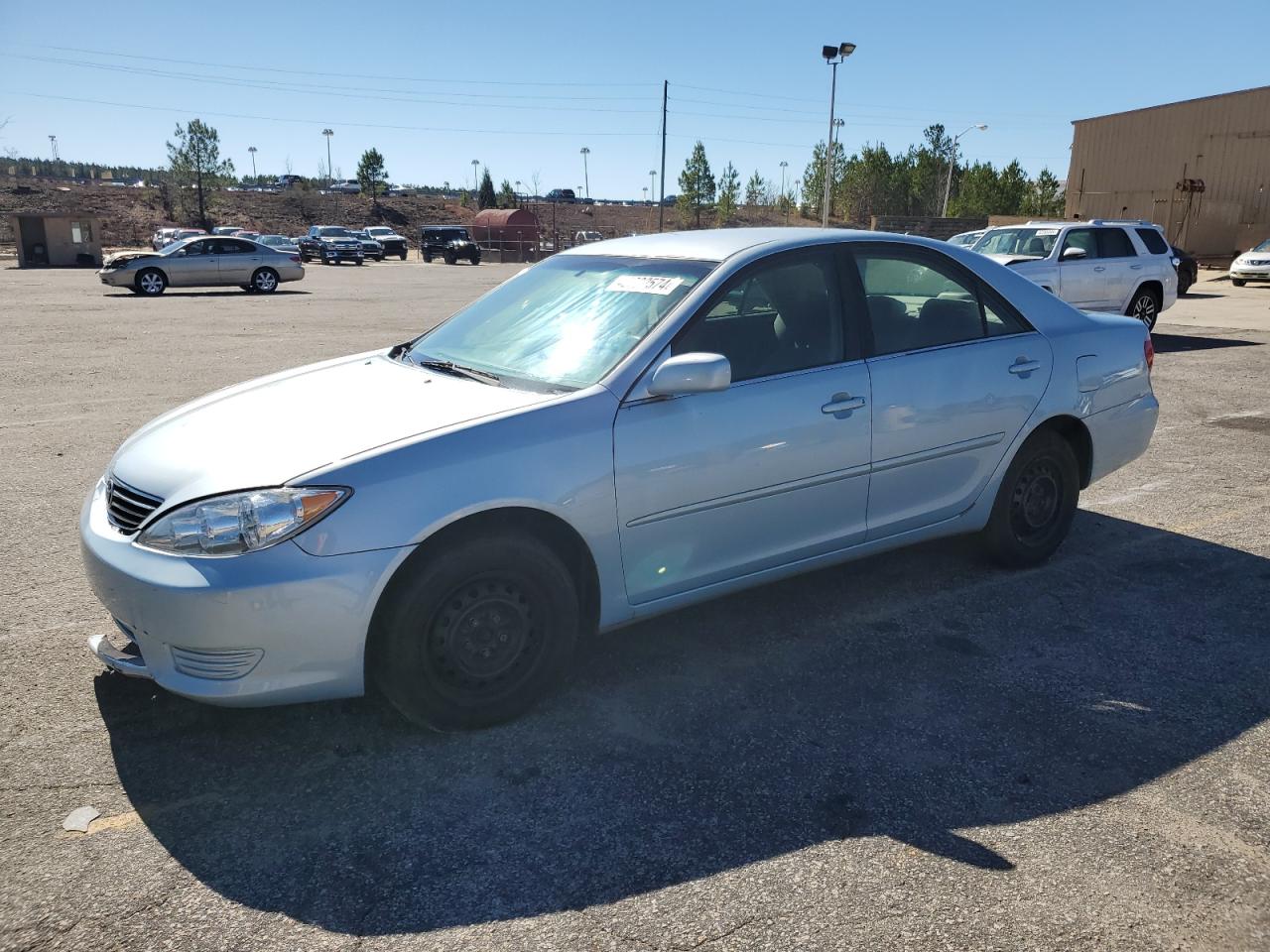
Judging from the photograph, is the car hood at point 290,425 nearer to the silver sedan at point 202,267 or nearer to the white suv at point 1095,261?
the white suv at point 1095,261

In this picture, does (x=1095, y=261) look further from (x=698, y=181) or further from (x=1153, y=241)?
(x=698, y=181)

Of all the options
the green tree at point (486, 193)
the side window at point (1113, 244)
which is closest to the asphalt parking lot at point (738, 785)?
the side window at point (1113, 244)

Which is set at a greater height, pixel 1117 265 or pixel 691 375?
pixel 1117 265

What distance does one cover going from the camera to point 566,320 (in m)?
3.97

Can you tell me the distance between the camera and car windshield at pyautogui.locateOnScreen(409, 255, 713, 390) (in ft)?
12.0

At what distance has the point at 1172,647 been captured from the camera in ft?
13.3

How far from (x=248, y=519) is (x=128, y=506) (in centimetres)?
65

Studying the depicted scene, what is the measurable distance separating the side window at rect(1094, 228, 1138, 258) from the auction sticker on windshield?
12.1m

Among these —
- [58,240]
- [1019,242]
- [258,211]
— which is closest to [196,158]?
[258,211]

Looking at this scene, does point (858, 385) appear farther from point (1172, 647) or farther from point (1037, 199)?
point (1037, 199)

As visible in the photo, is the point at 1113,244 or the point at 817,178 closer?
the point at 1113,244

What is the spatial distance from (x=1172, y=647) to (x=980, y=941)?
2230mm

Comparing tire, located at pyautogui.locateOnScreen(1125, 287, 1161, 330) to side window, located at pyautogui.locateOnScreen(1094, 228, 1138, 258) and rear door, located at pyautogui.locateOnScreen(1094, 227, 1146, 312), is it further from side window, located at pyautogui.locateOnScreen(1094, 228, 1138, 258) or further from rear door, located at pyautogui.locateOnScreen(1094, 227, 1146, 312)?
side window, located at pyautogui.locateOnScreen(1094, 228, 1138, 258)

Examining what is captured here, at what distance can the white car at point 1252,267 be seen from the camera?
2728 cm
